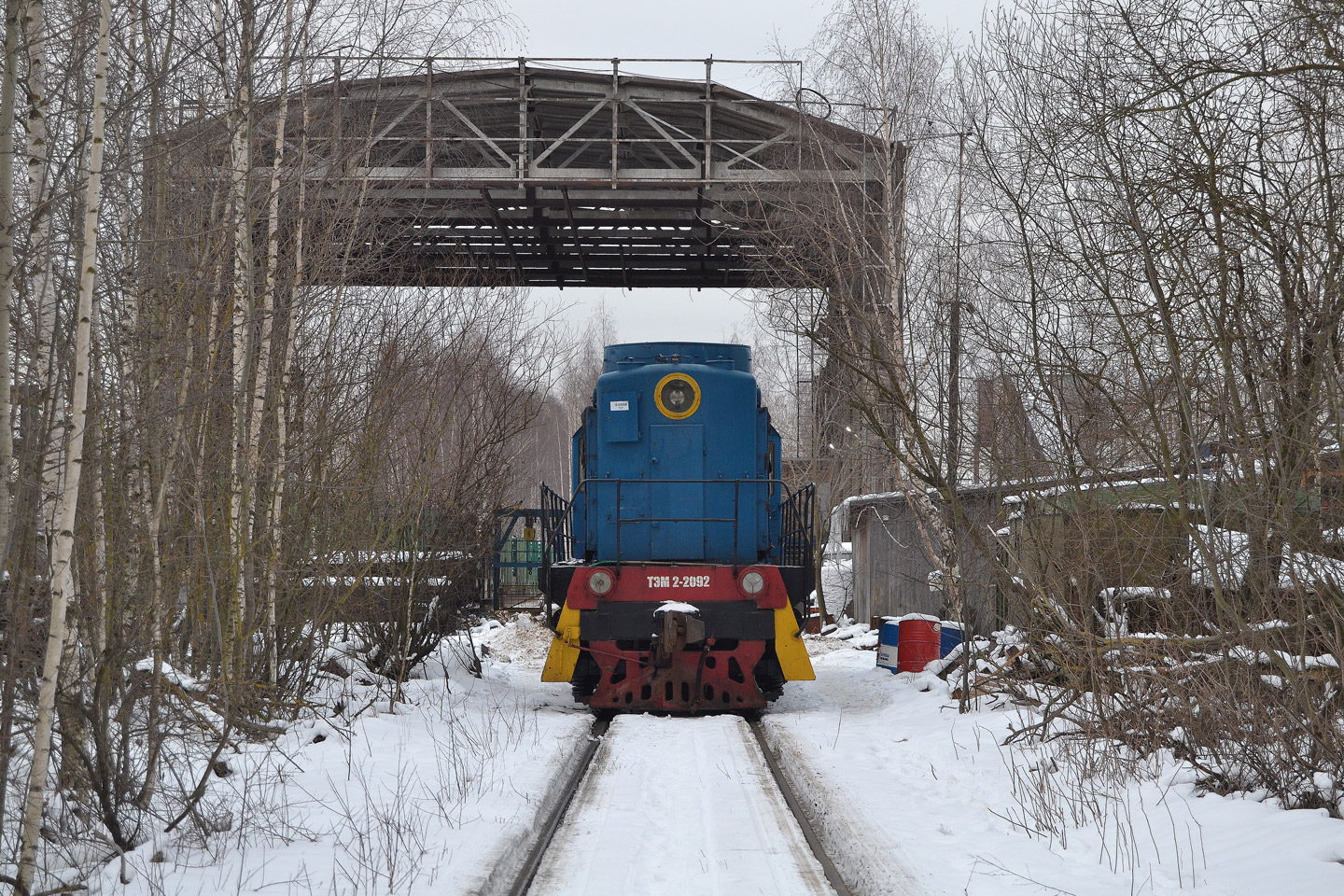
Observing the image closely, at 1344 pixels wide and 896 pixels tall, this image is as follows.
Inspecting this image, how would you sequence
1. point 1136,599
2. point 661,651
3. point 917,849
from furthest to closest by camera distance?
point 661,651 < point 1136,599 < point 917,849

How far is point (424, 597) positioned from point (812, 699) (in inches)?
166

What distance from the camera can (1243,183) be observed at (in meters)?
6.56

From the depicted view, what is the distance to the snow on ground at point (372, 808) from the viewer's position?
4.42 metres

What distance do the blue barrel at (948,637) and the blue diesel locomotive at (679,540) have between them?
2134 mm

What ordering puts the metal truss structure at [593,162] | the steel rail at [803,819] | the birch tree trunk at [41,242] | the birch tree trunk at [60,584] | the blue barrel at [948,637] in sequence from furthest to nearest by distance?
1. the metal truss structure at [593,162]
2. the blue barrel at [948,637]
3. the steel rail at [803,819]
4. the birch tree trunk at [41,242]
5. the birch tree trunk at [60,584]

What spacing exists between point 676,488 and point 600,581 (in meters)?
1.80

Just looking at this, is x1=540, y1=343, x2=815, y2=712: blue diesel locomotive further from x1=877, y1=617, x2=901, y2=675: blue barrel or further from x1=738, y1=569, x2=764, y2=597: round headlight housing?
x1=877, y1=617, x2=901, y2=675: blue barrel

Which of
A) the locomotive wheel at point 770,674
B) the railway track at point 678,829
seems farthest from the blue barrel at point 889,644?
the railway track at point 678,829

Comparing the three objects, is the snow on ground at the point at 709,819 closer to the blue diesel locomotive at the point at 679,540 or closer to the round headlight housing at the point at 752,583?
the blue diesel locomotive at the point at 679,540

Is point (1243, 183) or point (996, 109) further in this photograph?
point (996, 109)

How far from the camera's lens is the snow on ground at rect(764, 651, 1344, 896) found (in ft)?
14.7

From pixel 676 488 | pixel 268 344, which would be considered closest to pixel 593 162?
pixel 676 488

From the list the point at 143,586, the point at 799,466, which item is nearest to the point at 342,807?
the point at 143,586

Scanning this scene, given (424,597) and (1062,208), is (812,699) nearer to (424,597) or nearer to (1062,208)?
(424,597)
